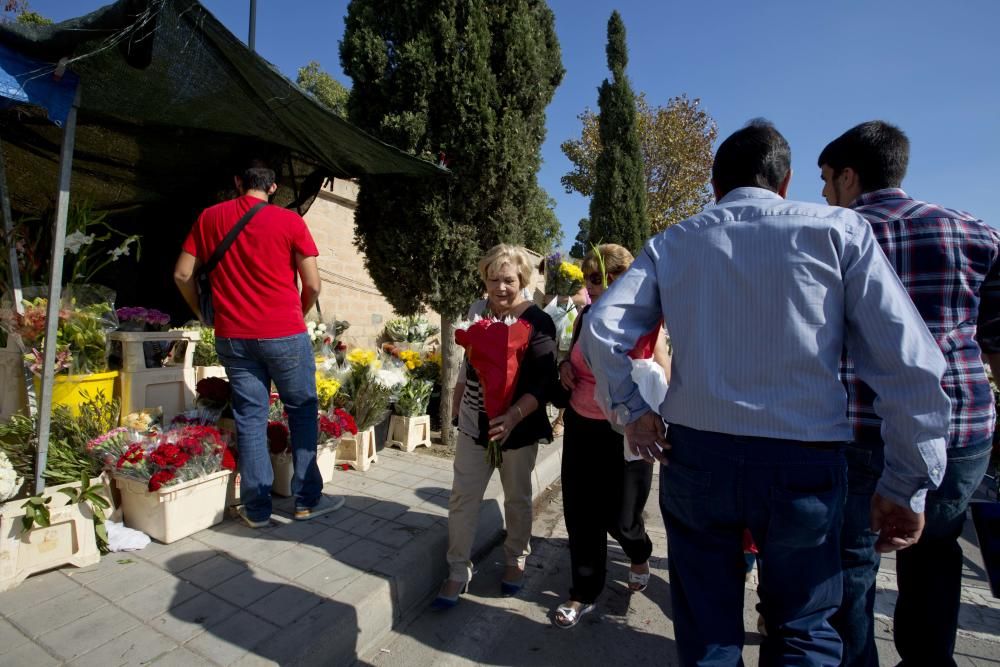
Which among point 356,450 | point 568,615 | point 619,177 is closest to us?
point 568,615

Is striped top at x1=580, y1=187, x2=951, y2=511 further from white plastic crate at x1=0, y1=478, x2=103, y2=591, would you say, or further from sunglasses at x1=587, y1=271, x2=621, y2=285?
white plastic crate at x1=0, y1=478, x2=103, y2=591

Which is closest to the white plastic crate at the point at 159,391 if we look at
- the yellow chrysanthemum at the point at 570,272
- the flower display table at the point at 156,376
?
the flower display table at the point at 156,376

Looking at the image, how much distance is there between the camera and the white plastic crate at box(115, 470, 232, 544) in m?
2.71

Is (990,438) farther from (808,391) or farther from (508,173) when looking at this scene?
(508,173)

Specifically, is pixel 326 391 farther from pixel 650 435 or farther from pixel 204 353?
pixel 650 435

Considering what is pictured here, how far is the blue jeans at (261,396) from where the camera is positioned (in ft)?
9.40

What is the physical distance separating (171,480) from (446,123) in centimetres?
333

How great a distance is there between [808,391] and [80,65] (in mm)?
3504

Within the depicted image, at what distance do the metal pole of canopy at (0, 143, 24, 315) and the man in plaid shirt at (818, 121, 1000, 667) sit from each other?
169 inches

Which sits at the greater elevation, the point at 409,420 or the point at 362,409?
the point at 362,409

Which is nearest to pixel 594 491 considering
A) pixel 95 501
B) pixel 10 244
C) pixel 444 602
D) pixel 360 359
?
pixel 444 602

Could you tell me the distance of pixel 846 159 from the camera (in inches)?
77.0

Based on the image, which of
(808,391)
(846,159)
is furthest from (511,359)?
(846,159)

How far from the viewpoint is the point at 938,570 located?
5.95ft
